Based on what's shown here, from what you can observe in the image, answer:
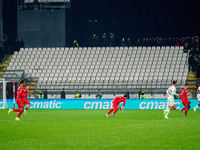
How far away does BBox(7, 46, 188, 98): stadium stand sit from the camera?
41844mm

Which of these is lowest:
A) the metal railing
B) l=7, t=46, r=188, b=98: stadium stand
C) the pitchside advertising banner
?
Answer: the pitchside advertising banner

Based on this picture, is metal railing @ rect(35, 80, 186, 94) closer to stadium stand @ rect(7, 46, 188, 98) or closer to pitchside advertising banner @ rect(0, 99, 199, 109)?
stadium stand @ rect(7, 46, 188, 98)

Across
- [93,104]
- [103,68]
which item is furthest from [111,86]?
[93,104]

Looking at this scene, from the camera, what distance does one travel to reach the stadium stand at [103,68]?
137 ft

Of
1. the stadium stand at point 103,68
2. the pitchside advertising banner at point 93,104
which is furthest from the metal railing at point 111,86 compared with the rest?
the pitchside advertising banner at point 93,104

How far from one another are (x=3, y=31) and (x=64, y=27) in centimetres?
682

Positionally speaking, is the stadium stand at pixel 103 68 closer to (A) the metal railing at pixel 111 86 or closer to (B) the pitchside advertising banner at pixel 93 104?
(A) the metal railing at pixel 111 86

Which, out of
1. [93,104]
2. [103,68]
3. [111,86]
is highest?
[103,68]

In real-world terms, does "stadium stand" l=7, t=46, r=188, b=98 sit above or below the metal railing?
above

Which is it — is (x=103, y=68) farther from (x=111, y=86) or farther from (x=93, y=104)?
(x=93, y=104)

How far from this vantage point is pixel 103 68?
44.9 m

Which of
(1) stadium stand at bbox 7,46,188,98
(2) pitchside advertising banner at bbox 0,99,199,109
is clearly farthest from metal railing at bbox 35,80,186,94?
(2) pitchside advertising banner at bbox 0,99,199,109

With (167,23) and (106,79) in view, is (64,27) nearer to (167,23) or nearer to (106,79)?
(106,79)

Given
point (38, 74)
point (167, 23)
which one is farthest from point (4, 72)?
point (167, 23)
